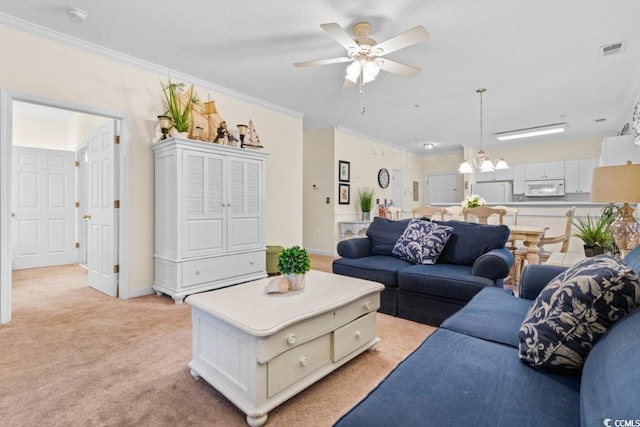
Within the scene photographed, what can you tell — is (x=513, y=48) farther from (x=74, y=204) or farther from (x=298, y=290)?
(x=74, y=204)

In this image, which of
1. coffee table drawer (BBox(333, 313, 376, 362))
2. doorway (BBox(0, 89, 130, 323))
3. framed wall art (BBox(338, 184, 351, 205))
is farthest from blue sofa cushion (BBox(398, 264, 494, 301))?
framed wall art (BBox(338, 184, 351, 205))

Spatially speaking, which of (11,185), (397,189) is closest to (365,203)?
(397,189)

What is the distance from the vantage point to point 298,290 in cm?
194

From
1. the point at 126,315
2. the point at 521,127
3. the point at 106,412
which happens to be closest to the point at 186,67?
the point at 126,315

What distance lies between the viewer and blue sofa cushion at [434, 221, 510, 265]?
8.92ft

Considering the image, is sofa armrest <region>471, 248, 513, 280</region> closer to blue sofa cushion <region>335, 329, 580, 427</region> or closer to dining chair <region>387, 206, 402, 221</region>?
blue sofa cushion <region>335, 329, 580, 427</region>

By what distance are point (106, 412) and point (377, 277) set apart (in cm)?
209

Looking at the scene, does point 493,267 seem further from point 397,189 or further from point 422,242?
point 397,189

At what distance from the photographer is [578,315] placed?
1.00 m

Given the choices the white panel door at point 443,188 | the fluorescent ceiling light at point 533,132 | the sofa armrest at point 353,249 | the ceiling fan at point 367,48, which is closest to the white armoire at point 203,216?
the sofa armrest at point 353,249

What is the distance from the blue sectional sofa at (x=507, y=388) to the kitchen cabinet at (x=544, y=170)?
283 inches

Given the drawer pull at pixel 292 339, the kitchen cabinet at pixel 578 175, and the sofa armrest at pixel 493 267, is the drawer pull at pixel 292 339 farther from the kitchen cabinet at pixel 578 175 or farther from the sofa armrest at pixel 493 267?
the kitchen cabinet at pixel 578 175

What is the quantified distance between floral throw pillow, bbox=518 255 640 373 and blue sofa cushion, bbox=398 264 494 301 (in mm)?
1243

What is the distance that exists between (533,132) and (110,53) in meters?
7.13
